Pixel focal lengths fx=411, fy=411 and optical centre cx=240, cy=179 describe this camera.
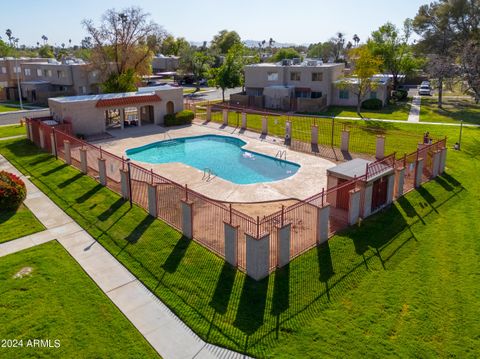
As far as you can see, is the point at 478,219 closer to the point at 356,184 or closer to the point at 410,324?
the point at 356,184

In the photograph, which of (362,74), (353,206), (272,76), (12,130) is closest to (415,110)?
(362,74)

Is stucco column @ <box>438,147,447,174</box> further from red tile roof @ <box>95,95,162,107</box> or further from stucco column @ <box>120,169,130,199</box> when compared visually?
red tile roof @ <box>95,95,162,107</box>

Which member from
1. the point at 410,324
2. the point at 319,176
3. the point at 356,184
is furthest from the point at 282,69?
the point at 410,324

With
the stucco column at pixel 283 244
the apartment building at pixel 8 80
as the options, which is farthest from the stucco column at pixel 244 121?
the apartment building at pixel 8 80

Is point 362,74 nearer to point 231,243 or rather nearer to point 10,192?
point 231,243

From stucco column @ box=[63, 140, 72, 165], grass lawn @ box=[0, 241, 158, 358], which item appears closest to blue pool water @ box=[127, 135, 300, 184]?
stucco column @ box=[63, 140, 72, 165]

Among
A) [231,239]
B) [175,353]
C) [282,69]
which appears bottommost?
[175,353]
